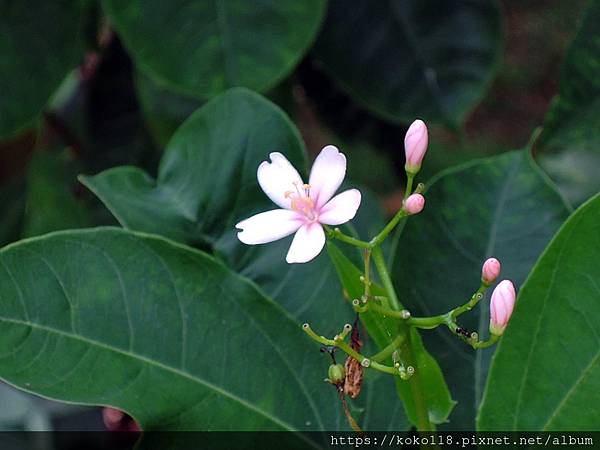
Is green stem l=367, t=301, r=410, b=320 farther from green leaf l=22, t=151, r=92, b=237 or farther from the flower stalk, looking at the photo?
green leaf l=22, t=151, r=92, b=237

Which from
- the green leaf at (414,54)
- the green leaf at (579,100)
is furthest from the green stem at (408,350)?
the green leaf at (414,54)

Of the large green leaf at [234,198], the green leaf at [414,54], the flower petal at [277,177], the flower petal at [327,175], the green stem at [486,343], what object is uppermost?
the green leaf at [414,54]

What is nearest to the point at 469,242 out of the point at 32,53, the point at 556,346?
the point at 556,346

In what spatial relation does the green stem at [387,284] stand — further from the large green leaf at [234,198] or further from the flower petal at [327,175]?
the large green leaf at [234,198]

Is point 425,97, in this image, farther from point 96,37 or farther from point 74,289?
point 74,289

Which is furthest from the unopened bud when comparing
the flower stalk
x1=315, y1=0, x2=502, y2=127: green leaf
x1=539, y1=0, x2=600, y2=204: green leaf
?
x1=315, y1=0, x2=502, y2=127: green leaf

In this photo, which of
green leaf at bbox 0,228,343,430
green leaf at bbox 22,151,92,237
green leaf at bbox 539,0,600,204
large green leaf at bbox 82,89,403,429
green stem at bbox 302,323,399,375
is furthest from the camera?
green leaf at bbox 22,151,92,237

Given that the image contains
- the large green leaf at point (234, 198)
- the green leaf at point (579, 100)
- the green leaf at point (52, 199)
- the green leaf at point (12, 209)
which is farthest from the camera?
the green leaf at point (12, 209)
